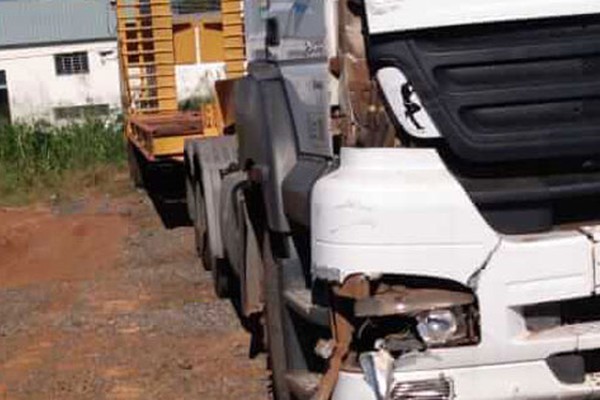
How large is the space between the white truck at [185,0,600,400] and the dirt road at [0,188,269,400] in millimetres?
2783

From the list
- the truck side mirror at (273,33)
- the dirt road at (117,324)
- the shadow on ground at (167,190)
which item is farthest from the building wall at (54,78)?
the truck side mirror at (273,33)

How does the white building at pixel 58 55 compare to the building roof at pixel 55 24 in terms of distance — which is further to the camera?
the building roof at pixel 55 24

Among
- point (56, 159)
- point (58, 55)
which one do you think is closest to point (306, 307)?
point (56, 159)

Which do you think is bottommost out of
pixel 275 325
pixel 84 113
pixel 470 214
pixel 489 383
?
pixel 84 113

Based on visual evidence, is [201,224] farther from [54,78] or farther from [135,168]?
[54,78]

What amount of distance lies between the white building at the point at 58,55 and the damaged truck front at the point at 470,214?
58590 millimetres

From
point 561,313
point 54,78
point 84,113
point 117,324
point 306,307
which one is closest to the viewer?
point 561,313

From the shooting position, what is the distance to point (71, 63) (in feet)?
209

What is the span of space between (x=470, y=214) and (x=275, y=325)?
197cm

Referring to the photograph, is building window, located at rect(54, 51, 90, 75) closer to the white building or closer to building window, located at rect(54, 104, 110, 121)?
the white building

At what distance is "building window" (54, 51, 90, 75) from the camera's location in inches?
2493

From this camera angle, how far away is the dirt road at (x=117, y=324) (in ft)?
24.1

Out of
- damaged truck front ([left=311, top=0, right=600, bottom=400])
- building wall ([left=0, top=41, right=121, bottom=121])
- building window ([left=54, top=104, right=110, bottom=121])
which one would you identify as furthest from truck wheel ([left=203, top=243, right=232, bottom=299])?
building wall ([left=0, top=41, right=121, bottom=121])

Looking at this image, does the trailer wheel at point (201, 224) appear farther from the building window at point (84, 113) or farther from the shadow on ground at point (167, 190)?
the building window at point (84, 113)
